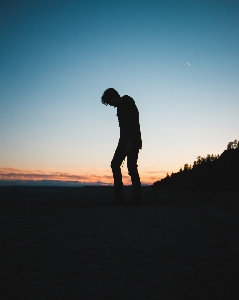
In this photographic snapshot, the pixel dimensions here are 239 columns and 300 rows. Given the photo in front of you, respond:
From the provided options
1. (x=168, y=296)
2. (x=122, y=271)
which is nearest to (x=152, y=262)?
(x=122, y=271)

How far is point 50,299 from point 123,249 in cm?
69

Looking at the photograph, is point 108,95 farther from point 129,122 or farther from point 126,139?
point 126,139

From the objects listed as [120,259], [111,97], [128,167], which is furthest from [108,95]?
[120,259]

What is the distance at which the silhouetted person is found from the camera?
4.33 metres

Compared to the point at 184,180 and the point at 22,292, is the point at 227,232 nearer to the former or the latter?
the point at 22,292

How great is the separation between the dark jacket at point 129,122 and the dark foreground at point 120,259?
220 cm

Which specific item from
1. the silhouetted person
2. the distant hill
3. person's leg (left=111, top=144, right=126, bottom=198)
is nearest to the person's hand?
the silhouetted person

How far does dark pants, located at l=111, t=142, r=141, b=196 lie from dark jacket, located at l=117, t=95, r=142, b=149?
6.0 inches

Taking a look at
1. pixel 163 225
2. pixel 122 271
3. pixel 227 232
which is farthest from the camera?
pixel 163 225

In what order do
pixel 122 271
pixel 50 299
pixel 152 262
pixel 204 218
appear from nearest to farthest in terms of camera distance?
pixel 50 299
pixel 122 271
pixel 152 262
pixel 204 218

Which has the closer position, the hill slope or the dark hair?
the dark hair

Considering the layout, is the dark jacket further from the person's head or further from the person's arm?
the person's head

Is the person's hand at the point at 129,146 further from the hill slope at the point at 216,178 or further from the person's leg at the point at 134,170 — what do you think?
the hill slope at the point at 216,178

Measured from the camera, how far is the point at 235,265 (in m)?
Answer: 1.30
